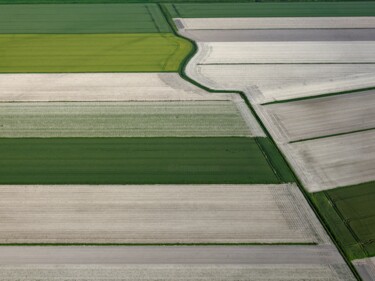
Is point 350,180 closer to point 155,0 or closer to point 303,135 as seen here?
point 303,135

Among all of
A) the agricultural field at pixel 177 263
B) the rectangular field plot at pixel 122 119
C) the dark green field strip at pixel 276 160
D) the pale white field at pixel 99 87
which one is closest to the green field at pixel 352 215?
the agricultural field at pixel 177 263

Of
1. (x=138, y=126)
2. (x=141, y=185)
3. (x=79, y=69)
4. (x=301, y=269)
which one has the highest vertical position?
(x=79, y=69)

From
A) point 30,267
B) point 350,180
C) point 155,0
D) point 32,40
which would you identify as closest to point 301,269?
point 350,180

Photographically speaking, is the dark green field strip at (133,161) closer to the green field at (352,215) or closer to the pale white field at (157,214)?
the pale white field at (157,214)

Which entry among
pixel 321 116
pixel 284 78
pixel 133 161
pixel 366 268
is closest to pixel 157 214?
pixel 133 161

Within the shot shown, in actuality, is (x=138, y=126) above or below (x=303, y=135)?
above

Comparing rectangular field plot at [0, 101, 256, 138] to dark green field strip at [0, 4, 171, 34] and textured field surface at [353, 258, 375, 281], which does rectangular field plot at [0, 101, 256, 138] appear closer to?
textured field surface at [353, 258, 375, 281]

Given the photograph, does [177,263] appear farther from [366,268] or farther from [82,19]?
[82,19]
